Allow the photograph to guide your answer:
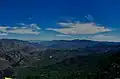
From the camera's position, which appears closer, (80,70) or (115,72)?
(115,72)

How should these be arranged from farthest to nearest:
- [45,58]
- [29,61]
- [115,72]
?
[29,61] < [45,58] < [115,72]

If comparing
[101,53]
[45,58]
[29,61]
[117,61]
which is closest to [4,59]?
[29,61]

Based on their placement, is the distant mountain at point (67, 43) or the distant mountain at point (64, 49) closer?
the distant mountain at point (67, 43)

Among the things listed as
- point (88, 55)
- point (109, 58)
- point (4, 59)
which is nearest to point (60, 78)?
point (109, 58)

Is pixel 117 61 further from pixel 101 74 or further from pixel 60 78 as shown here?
pixel 60 78

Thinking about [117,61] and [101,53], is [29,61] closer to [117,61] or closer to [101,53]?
[101,53]

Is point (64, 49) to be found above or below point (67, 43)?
below

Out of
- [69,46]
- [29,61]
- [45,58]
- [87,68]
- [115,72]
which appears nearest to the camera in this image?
[115,72]

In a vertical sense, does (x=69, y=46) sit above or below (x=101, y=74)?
above

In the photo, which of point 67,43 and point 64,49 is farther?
point 64,49

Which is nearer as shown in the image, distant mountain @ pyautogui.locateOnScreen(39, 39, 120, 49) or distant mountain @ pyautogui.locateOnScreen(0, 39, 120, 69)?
distant mountain @ pyautogui.locateOnScreen(39, 39, 120, 49)
